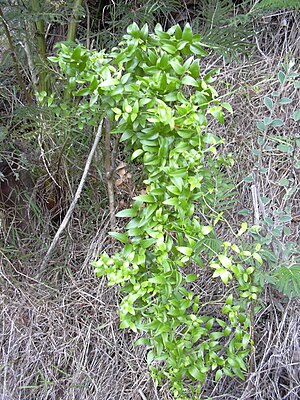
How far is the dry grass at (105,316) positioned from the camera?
1.54m

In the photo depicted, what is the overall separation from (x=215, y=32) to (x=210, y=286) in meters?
0.92

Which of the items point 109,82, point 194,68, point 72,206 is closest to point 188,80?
point 194,68

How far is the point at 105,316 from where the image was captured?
177 centimetres

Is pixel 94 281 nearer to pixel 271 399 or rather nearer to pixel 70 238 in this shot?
pixel 70 238

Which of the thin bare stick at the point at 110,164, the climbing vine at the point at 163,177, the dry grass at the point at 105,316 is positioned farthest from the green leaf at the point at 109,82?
the dry grass at the point at 105,316

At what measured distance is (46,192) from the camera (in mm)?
2033

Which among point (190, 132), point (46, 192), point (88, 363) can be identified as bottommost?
point (88, 363)

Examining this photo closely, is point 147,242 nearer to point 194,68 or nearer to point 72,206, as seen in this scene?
point 194,68

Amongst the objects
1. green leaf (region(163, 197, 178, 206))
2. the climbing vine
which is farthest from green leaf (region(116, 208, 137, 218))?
green leaf (region(163, 197, 178, 206))

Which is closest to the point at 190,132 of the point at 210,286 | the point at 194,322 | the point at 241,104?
the point at 194,322

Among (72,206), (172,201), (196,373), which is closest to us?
(172,201)

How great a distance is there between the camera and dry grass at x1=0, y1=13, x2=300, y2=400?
1.54 metres

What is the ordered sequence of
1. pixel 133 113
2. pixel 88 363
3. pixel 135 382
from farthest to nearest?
1. pixel 88 363
2. pixel 135 382
3. pixel 133 113

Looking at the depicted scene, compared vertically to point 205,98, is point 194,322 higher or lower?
lower
